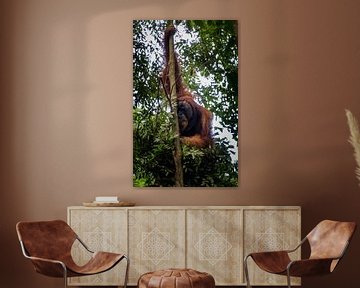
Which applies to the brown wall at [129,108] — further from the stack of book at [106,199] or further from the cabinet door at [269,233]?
the cabinet door at [269,233]

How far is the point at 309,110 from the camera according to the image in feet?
23.4

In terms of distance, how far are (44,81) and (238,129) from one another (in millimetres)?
2042

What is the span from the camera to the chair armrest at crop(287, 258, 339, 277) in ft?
19.0

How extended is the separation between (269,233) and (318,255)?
0.58 metres

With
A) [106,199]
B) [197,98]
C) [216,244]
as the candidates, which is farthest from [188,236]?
[197,98]

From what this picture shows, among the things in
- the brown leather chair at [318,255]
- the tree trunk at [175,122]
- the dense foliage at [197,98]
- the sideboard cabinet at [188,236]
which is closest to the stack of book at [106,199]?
the sideboard cabinet at [188,236]

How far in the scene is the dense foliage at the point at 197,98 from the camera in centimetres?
711

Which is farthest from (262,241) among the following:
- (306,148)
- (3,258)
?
(3,258)

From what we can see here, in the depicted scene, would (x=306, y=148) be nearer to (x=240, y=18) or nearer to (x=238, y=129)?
(x=238, y=129)

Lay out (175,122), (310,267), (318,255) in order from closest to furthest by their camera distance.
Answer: (310,267)
(318,255)
(175,122)

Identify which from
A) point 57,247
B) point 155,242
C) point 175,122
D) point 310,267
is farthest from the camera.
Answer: point 175,122

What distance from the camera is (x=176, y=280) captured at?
18.2 ft

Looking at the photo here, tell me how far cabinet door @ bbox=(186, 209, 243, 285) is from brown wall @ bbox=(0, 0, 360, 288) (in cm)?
43

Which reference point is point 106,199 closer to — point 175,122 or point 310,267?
point 175,122
